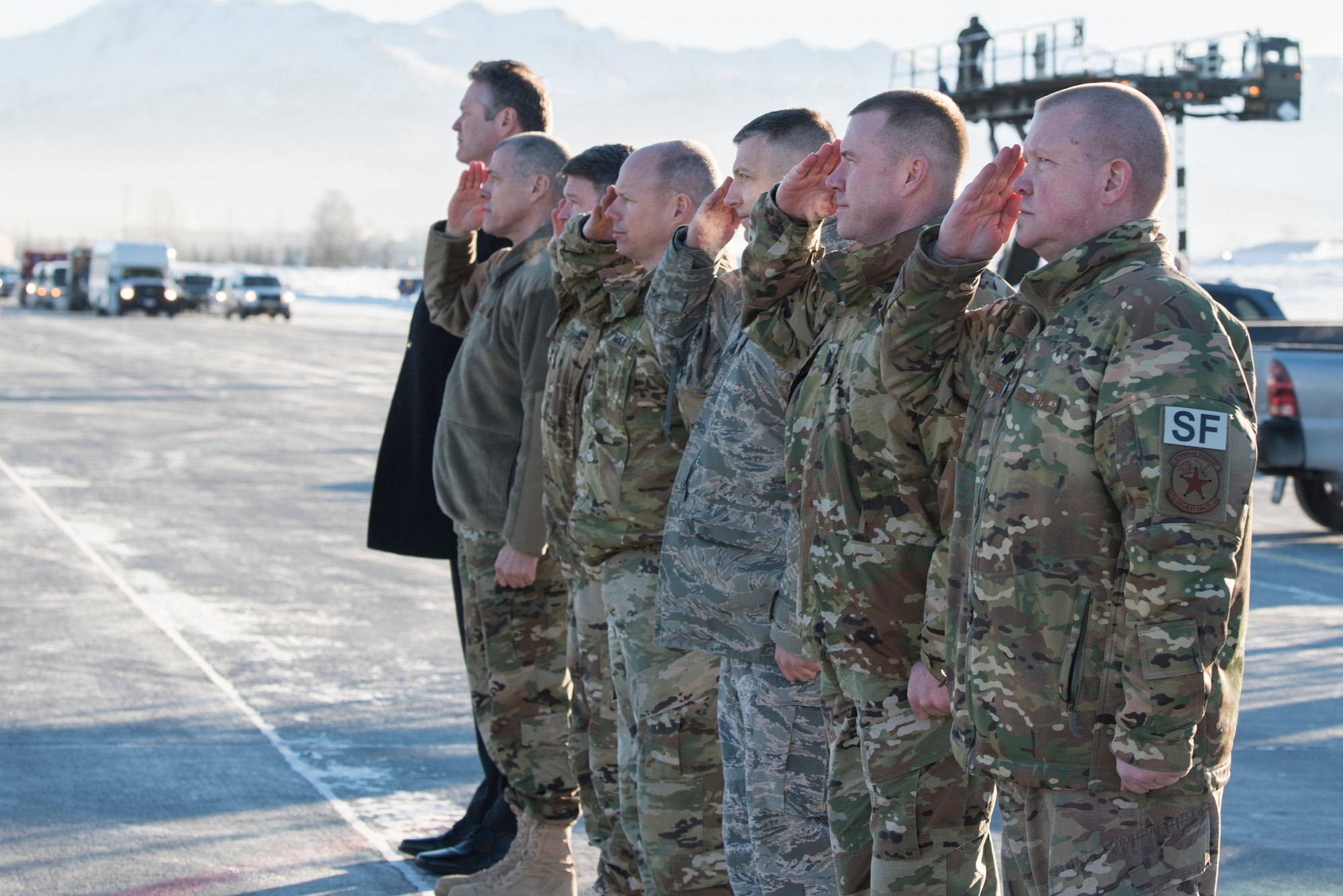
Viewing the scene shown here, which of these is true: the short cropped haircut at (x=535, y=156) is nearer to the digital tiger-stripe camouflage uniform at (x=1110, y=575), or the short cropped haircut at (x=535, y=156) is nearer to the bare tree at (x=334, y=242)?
the digital tiger-stripe camouflage uniform at (x=1110, y=575)

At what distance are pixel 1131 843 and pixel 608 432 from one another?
5.84ft

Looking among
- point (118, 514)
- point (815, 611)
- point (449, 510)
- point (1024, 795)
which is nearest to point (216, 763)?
point (449, 510)

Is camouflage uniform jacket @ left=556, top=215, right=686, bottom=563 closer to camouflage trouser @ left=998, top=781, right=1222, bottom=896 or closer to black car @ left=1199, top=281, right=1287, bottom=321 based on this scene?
camouflage trouser @ left=998, top=781, right=1222, bottom=896

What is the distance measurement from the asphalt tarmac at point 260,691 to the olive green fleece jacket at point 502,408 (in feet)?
3.57

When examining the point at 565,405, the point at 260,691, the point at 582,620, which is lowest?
the point at 260,691

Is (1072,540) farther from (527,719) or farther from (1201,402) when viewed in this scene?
(527,719)

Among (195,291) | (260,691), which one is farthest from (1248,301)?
(195,291)

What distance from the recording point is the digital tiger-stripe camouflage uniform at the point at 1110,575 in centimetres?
229

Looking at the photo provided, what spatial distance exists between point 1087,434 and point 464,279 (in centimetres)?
286

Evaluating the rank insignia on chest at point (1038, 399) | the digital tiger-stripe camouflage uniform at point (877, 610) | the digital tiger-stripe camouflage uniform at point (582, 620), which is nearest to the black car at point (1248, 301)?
the digital tiger-stripe camouflage uniform at point (582, 620)

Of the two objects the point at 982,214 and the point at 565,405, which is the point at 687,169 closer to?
the point at 565,405

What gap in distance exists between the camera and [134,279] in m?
50.6

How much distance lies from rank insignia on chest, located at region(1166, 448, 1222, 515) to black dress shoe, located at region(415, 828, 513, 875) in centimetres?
277

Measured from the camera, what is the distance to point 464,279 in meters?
4.88
